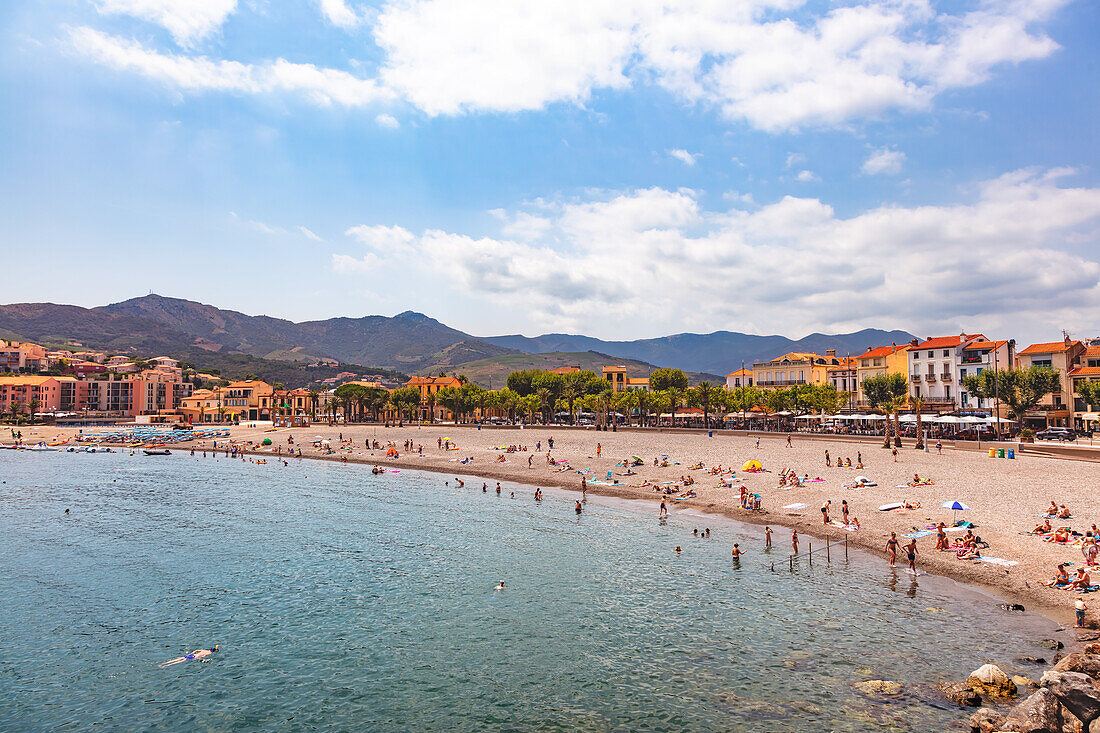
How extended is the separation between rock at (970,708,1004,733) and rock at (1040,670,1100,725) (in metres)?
1.27

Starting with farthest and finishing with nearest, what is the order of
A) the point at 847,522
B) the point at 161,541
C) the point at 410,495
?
the point at 410,495 < the point at 161,541 < the point at 847,522

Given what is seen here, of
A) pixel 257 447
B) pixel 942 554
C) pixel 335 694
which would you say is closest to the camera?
pixel 335 694

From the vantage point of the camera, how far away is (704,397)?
10012 centimetres

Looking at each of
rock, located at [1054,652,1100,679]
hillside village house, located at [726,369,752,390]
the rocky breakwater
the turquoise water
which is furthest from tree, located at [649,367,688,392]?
the rocky breakwater

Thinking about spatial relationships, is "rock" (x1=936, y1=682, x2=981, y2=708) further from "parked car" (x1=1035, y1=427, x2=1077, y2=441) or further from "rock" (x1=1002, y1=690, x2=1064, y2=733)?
"parked car" (x1=1035, y1=427, x2=1077, y2=441)

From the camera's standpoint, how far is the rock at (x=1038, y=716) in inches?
515

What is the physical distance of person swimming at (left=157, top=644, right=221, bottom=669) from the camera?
19266 millimetres

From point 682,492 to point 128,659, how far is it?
35103mm

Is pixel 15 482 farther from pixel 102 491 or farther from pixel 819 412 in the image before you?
pixel 819 412

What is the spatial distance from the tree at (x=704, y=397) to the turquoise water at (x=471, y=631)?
64.9 meters

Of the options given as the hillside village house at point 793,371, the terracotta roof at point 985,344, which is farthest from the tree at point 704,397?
the terracotta roof at point 985,344

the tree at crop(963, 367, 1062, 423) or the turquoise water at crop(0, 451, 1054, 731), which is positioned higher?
the tree at crop(963, 367, 1062, 423)

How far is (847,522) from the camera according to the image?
32.9 meters

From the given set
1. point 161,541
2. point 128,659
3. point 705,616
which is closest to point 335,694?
point 128,659
